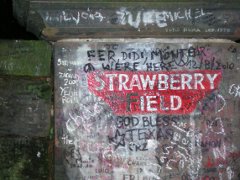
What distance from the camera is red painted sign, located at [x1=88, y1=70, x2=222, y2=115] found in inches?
199

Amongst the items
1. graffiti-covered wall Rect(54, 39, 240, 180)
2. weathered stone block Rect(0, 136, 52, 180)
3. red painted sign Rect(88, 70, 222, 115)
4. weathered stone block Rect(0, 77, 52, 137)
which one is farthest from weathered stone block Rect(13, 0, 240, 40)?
weathered stone block Rect(0, 136, 52, 180)

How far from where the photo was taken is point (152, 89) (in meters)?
5.08

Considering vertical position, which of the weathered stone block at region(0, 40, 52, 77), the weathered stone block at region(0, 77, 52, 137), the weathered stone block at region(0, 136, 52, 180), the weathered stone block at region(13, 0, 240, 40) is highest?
the weathered stone block at region(13, 0, 240, 40)

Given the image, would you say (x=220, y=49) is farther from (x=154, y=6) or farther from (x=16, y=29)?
(x=16, y=29)

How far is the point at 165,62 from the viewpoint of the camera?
5.12 meters

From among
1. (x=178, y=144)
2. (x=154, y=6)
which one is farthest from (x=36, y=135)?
(x=154, y=6)

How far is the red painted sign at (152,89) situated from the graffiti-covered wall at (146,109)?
0.01m

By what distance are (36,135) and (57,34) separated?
4.07 ft

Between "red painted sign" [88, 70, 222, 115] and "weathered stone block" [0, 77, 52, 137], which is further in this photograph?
"red painted sign" [88, 70, 222, 115]

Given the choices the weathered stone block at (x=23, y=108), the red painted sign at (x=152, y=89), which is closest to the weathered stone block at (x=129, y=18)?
the red painted sign at (x=152, y=89)

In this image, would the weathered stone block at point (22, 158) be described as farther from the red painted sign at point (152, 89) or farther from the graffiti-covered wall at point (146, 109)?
the red painted sign at point (152, 89)

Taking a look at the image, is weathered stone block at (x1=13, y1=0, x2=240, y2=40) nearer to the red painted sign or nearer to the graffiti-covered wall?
the graffiti-covered wall

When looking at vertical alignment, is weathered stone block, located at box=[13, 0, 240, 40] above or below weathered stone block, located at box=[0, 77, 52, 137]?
above

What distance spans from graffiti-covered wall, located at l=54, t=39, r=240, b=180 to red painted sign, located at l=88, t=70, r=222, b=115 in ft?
0.04
